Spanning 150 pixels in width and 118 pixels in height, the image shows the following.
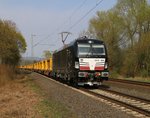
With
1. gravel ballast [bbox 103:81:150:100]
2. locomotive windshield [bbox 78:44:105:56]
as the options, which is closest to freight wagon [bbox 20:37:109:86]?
locomotive windshield [bbox 78:44:105:56]

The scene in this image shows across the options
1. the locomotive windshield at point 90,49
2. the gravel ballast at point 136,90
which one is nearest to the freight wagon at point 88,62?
the locomotive windshield at point 90,49

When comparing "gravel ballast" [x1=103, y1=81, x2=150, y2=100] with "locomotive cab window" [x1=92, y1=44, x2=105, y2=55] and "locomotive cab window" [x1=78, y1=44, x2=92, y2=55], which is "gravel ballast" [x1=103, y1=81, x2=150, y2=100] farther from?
"locomotive cab window" [x1=78, y1=44, x2=92, y2=55]

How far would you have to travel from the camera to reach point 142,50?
43688mm

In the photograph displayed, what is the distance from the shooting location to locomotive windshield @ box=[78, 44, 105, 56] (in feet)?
81.7

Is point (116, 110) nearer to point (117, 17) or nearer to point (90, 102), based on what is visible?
point (90, 102)

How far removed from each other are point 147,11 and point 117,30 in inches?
241

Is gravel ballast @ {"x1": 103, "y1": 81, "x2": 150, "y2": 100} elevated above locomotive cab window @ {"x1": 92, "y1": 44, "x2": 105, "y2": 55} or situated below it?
below

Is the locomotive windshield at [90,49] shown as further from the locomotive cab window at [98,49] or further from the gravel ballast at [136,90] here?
the gravel ballast at [136,90]

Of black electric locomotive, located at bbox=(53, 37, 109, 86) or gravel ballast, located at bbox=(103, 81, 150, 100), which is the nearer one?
gravel ballast, located at bbox=(103, 81, 150, 100)

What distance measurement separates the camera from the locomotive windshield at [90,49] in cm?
2489

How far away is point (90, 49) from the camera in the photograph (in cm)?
2519

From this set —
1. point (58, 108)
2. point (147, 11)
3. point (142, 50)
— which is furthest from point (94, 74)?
point (147, 11)

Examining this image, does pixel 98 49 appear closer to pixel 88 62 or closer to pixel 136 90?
pixel 88 62

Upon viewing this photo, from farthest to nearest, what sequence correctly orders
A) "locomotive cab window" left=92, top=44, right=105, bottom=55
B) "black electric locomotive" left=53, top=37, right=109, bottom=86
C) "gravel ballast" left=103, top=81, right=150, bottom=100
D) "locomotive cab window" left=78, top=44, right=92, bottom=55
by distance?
"locomotive cab window" left=92, top=44, right=105, bottom=55, "locomotive cab window" left=78, top=44, right=92, bottom=55, "black electric locomotive" left=53, top=37, right=109, bottom=86, "gravel ballast" left=103, top=81, right=150, bottom=100
